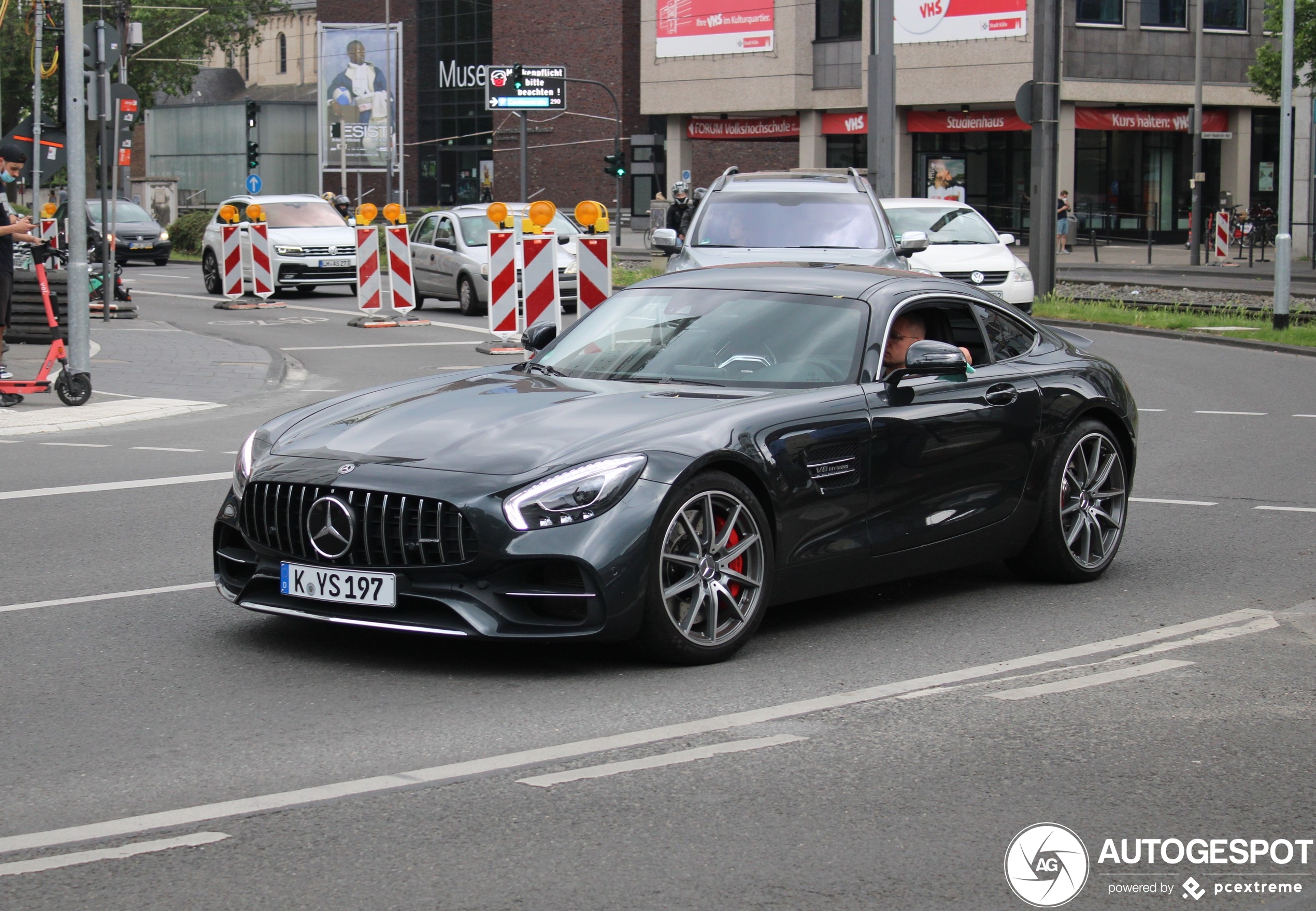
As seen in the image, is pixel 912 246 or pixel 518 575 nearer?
pixel 518 575

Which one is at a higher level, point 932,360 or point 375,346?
point 932,360

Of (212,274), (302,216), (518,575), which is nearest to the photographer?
(518,575)

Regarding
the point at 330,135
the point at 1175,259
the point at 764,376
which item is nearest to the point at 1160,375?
the point at 764,376

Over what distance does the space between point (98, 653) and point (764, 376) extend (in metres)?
2.70

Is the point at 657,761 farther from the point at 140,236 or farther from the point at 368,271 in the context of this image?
the point at 140,236

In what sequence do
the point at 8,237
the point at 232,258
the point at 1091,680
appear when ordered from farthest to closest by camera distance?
the point at 232,258
the point at 8,237
the point at 1091,680

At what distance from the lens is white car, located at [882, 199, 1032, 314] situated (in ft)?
72.5

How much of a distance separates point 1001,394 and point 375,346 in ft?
48.2

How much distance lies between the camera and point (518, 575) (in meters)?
5.81

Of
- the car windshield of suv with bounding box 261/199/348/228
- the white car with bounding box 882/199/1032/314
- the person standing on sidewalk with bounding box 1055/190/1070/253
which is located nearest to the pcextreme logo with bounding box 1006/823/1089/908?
the white car with bounding box 882/199/1032/314

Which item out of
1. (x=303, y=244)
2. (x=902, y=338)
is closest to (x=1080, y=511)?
(x=902, y=338)

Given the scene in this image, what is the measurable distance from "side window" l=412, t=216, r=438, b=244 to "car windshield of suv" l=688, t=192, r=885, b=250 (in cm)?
1022

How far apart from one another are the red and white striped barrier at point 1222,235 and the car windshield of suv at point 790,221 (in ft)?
85.0

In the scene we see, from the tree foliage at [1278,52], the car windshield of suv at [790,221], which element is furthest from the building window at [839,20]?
the car windshield of suv at [790,221]
